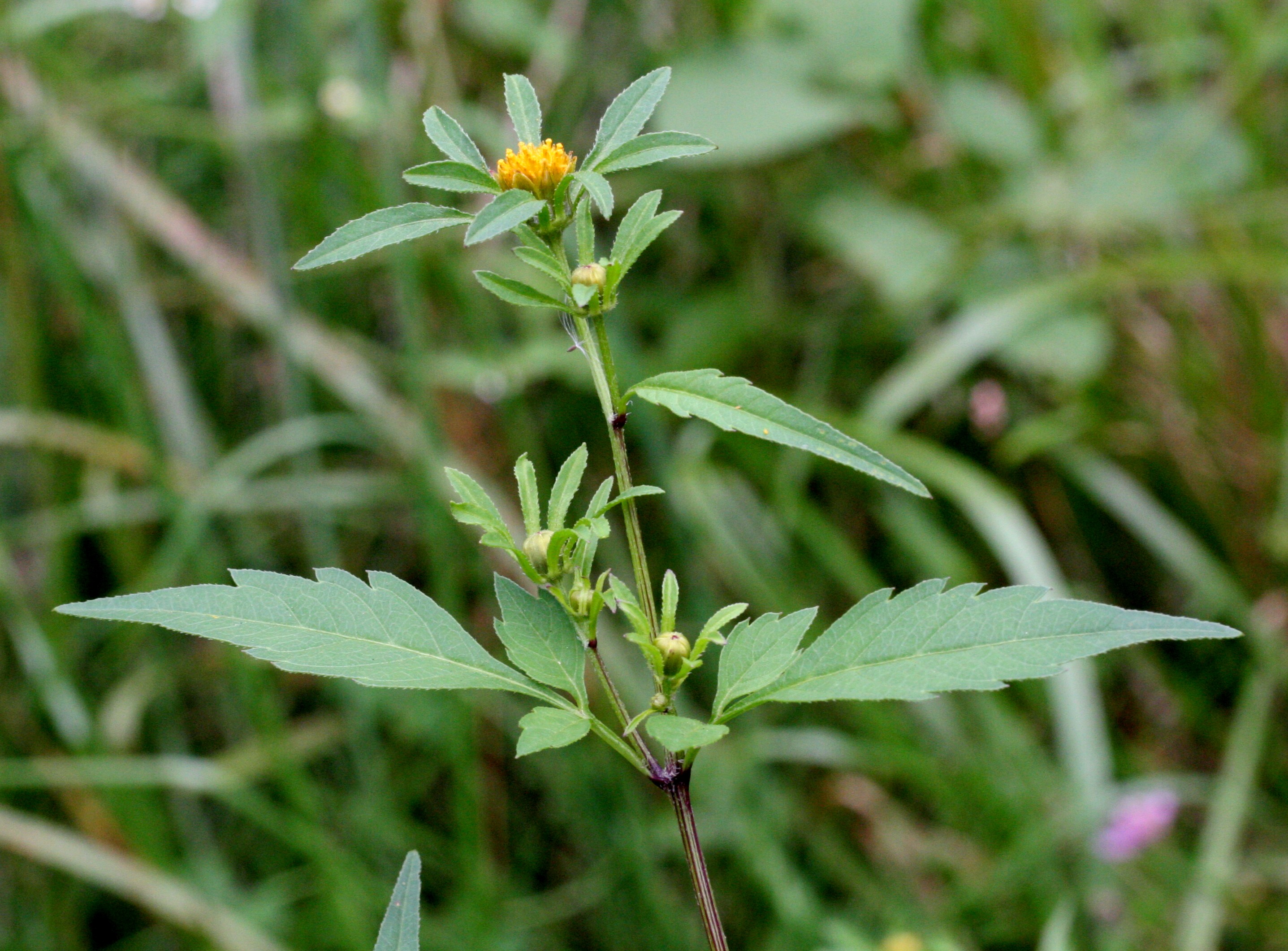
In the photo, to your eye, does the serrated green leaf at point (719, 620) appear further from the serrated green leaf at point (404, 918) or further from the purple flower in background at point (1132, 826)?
the purple flower in background at point (1132, 826)

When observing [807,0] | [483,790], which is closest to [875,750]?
[483,790]

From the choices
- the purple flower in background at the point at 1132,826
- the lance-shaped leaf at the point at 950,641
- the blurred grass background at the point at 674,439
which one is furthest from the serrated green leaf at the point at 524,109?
the purple flower in background at the point at 1132,826

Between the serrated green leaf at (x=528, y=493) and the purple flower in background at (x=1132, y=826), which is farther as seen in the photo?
the purple flower in background at (x=1132, y=826)

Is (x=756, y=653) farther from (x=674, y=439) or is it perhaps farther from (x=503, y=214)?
(x=674, y=439)

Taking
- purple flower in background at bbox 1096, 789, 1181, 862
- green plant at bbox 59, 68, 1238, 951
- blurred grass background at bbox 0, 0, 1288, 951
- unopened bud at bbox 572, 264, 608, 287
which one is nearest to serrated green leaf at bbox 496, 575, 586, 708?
green plant at bbox 59, 68, 1238, 951

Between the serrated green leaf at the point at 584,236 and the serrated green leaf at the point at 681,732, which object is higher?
the serrated green leaf at the point at 584,236

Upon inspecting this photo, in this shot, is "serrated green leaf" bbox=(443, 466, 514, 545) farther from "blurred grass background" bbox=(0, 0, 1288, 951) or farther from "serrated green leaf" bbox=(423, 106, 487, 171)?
"blurred grass background" bbox=(0, 0, 1288, 951)
